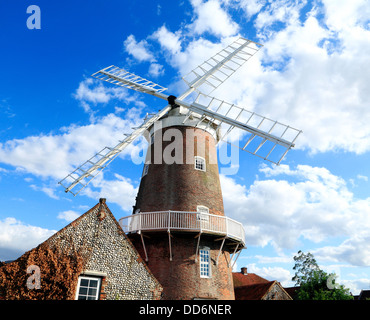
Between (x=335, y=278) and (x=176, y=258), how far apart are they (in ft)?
65.1

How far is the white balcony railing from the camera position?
19.0 m

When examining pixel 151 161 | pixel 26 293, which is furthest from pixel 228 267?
pixel 26 293

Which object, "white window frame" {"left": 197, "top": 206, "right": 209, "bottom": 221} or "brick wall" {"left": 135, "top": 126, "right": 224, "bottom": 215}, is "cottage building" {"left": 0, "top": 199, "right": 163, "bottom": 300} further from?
"brick wall" {"left": 135, "top": 126, "right": 224, "bottom": 215}

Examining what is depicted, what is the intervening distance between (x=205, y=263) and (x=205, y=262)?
0.06 m

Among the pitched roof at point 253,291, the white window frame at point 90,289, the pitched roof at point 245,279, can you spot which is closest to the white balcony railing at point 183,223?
the white window frame at point 90,289

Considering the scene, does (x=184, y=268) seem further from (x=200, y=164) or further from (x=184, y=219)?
(x=200, y=164)

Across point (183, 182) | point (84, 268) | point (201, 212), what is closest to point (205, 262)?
point (201, 212)

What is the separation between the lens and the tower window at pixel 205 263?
63.2ft

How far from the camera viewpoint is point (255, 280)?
39156 millimetres

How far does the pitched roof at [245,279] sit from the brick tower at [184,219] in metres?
17.5

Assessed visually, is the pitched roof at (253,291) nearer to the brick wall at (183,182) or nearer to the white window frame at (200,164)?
the brick wall at (183,182)

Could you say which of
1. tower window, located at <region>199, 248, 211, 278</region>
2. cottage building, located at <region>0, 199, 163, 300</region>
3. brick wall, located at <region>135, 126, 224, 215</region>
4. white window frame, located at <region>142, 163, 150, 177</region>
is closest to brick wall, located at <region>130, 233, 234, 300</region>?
tower window, located at <region>199, 248, 211, 278</region>

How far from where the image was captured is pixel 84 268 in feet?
41.8

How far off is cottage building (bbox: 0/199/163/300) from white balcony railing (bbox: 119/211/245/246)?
191 inches
